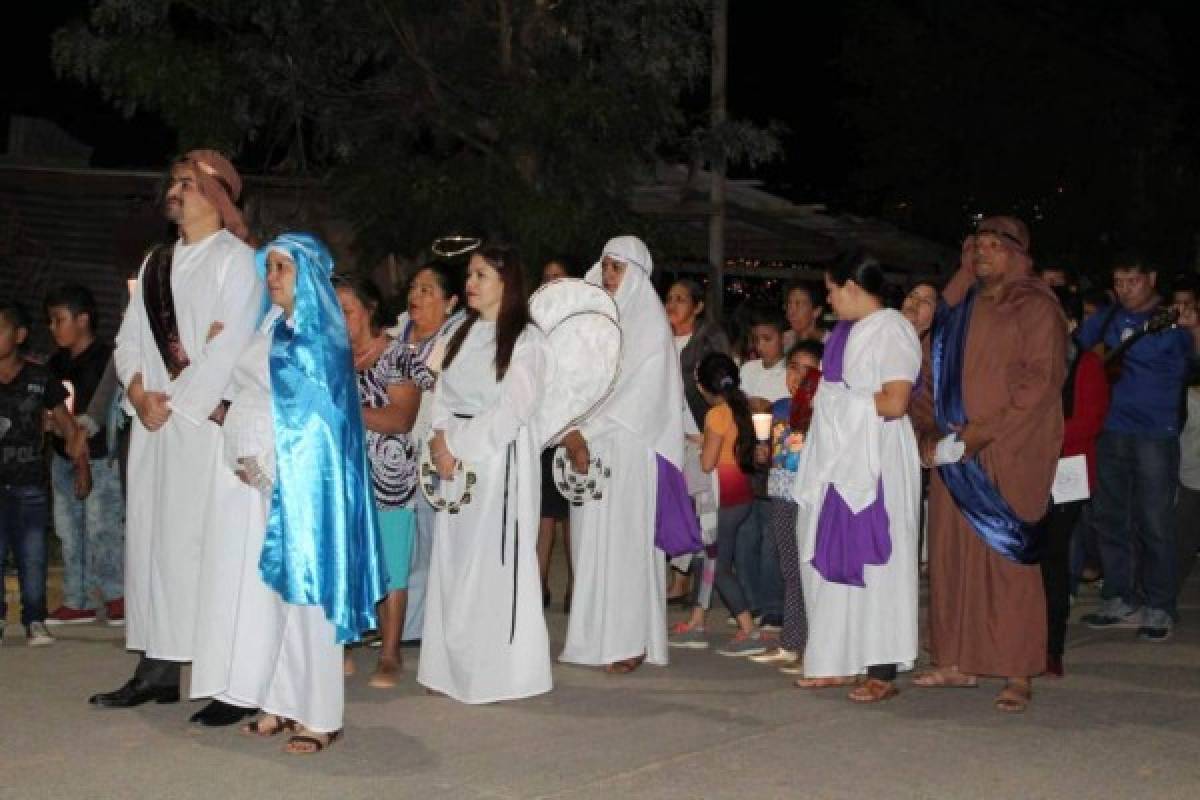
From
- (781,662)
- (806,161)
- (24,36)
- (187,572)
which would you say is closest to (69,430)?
(187,572)

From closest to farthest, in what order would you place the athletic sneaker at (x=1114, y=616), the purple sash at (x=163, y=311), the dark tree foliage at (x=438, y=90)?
the purple sash at (x=163, y=311)
the athletic sneaker at (x=1114, y=616)
the dark tree foliage at (x=438, y=90)

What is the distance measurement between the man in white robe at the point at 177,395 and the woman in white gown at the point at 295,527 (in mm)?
331

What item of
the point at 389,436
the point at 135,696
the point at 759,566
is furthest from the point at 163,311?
the point at 759,566

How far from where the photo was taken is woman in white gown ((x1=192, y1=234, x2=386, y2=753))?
711cm

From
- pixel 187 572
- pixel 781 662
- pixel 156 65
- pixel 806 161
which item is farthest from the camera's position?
pixel 806 161

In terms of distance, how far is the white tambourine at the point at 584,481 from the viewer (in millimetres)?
9039

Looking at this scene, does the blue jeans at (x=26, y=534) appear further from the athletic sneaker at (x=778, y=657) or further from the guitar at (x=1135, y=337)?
the guitar at (x=1135, y=337)

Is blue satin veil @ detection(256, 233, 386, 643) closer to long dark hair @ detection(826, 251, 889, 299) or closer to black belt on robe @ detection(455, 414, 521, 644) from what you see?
black belt on robe @ detection(455, 414, 521, 644)

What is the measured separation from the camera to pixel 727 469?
1005 cm

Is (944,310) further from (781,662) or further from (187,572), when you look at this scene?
(187,572)

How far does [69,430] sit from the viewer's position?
33.0 feet

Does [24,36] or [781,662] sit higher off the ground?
[24,36]

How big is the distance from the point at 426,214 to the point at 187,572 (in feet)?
29.7

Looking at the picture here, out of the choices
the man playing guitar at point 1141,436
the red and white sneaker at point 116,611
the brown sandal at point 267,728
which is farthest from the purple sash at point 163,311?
the man playing guitar at point 1141,436
